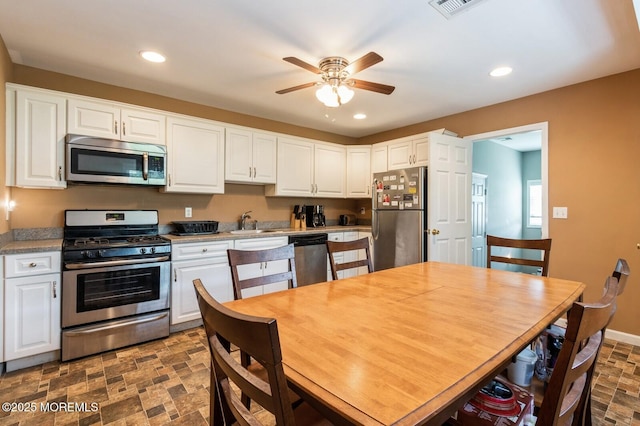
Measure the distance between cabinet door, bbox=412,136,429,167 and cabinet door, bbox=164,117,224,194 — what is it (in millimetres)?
2384

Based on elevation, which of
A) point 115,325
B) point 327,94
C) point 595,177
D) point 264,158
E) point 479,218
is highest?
point 327,94

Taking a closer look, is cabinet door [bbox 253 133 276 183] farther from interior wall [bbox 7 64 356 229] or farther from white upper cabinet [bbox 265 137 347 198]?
interior wall [bbox 7 64 356 229]

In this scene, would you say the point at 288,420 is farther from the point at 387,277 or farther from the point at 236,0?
the point at 236,0

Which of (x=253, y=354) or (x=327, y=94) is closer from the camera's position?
(x=253, y=354)

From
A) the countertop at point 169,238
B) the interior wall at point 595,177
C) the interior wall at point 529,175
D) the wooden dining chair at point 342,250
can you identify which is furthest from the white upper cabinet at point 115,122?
the interior wall at point 529,175

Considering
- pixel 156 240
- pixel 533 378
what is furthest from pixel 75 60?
pixel 533 378

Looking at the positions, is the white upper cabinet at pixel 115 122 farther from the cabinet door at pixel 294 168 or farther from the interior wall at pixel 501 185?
the interior wall at pixel 501 185

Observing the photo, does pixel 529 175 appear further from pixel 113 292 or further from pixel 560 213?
pixel 113 292

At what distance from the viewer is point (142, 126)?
3.04 meters

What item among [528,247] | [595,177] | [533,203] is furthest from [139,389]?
[533,203]

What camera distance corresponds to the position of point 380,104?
3725 millimetres

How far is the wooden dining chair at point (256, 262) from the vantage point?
63.9 inches

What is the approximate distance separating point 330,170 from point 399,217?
1314mm

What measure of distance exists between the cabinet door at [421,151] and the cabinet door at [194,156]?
238cm
